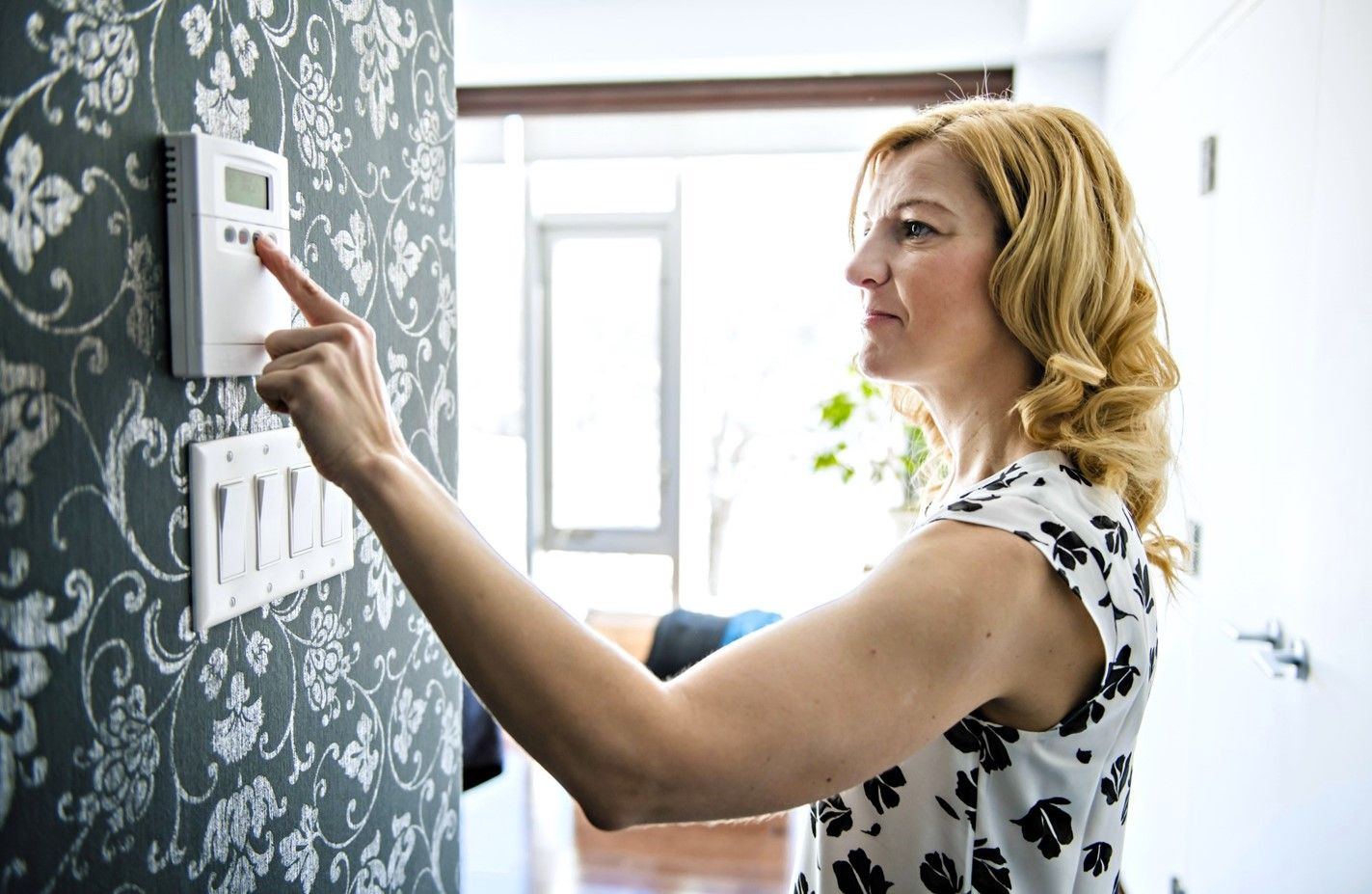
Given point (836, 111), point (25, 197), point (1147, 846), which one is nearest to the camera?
point (25, 197)

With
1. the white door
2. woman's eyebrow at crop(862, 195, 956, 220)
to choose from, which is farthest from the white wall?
woman's eyebrow at crop(862, 195, 956, 220)

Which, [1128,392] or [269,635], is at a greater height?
[1128,392]

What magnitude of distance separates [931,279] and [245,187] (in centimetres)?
63

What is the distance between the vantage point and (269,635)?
774mm

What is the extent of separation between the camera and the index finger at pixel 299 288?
70cm

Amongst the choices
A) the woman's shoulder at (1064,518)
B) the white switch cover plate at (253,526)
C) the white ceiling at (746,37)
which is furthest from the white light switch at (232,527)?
the white ceiling at (746,37)

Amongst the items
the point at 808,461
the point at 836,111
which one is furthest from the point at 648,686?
the point at 808,461

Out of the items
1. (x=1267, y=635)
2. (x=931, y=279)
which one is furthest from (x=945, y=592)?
(x=1267, y=635)

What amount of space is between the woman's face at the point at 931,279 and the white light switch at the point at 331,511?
546 millimetres

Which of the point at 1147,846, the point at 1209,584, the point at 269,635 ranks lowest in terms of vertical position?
the point at 1147,846

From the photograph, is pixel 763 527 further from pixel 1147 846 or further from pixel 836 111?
pixel 1147 846

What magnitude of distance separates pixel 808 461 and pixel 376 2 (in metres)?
3.98

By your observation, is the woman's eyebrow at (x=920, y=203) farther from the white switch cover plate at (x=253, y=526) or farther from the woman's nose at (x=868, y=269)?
the white switch cover plate at (x=253, y=526)

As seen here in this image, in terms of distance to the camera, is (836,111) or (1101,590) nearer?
(1101,590)
